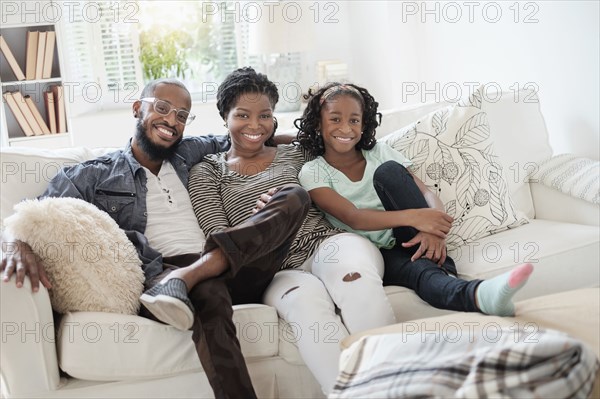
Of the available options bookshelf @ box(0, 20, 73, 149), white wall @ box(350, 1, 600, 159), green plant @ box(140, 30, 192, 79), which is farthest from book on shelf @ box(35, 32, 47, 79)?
white wall @ box(350, 1, 600, 159)

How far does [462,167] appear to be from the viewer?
8.37 feet

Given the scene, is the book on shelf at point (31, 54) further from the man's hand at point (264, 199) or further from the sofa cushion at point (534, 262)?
the sofa cushion at point (534, 262)

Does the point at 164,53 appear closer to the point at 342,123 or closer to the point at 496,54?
the point at 496,54

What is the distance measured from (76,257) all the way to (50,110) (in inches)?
98.0

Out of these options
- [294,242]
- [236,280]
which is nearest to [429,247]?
[294,242]

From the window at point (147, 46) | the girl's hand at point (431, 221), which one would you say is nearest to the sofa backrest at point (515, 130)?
the girl's hand at point (431, 221)

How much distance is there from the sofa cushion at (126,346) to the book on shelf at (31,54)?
8.28ft

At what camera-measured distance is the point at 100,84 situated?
449 cm

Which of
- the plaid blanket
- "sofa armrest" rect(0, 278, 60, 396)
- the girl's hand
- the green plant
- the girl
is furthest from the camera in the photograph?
the green plant

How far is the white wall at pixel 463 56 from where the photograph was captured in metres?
2.91

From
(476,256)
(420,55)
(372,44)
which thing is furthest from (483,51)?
(476,256)

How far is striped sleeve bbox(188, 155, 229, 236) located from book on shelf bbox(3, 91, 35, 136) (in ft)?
6.70

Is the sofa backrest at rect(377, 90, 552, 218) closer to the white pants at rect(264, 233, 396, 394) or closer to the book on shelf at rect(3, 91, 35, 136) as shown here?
the white pants at rect(264, 233, 396, 394)

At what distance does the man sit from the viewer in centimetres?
186
